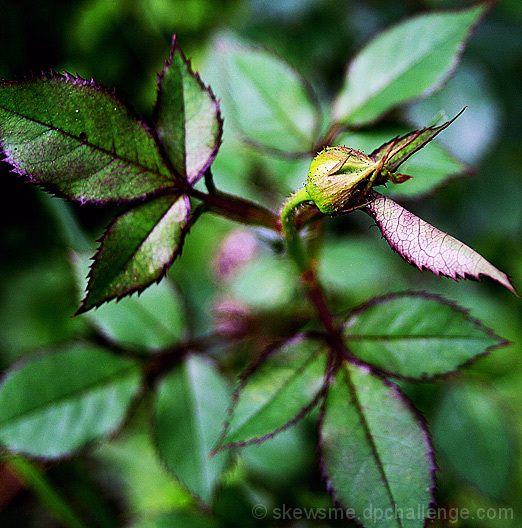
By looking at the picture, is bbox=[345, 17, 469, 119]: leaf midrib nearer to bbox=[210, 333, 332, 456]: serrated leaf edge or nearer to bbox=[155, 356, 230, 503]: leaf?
bbox=[210, 333, 332, 456]: serrated leaf edge

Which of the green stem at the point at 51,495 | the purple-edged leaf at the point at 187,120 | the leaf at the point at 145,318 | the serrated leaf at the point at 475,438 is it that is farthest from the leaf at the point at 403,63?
the green stem at the point at 51,495

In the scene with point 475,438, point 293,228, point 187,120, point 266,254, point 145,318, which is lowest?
point 475,438

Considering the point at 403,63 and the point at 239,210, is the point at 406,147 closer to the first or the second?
the point at 239,210

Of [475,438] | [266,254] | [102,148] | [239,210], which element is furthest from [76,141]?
[475,438]

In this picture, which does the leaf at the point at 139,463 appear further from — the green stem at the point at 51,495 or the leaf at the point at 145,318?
the leaf at the point at 145,318

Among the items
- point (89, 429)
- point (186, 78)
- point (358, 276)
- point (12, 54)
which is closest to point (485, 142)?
point (358, 276)

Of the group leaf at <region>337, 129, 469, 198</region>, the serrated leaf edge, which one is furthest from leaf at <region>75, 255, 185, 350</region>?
leaf at <region>337, 129, 469, 198</region>
